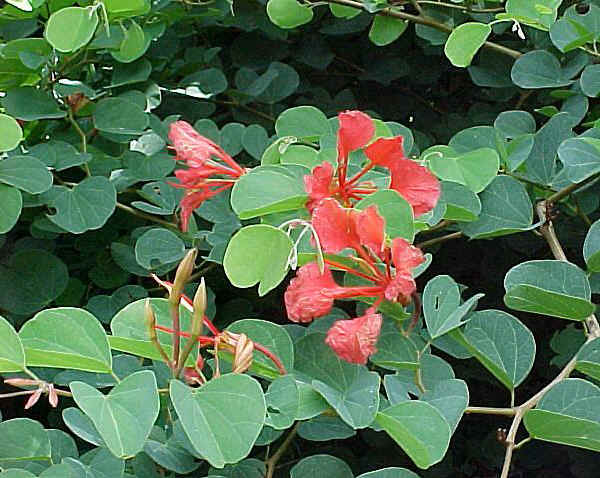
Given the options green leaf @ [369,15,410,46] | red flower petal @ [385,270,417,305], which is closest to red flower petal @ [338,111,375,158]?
red flower petal @ [385,270,417,305]

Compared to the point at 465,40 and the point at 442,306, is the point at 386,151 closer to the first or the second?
the point at 442,306

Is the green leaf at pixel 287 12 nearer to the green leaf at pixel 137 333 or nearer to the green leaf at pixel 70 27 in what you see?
the green leaf at pixel 70 27

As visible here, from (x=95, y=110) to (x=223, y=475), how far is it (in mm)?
494

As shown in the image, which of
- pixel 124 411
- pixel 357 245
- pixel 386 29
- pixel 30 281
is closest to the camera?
pixel 124 411

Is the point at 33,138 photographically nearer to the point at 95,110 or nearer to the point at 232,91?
the point at 95,110

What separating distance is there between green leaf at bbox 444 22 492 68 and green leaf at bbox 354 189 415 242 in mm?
307

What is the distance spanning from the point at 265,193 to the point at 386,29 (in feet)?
1.64

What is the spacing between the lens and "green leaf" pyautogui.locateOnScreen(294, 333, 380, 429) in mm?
524

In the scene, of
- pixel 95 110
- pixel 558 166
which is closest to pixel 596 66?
pixel 558 166

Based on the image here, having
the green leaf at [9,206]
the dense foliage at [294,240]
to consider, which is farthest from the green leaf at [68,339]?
the green leaf at [9,206]

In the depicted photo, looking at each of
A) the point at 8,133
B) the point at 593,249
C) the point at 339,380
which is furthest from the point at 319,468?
the point at 8,133

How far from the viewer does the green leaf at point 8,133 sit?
729 millimetres

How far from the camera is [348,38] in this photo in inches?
49.8

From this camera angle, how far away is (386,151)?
610mm
